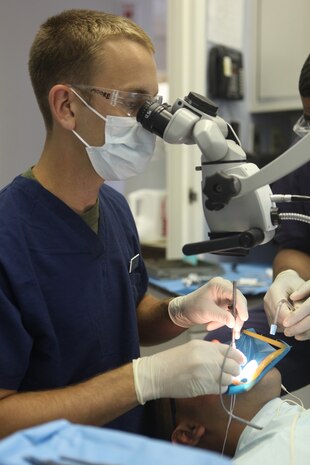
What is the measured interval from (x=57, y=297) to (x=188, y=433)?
0.52 m

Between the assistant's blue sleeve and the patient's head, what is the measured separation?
757 millimetres

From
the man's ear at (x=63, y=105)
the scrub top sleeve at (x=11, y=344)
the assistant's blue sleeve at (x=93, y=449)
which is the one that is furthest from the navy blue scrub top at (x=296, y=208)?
the assistant's blue sleeve at (x=93, y=449)

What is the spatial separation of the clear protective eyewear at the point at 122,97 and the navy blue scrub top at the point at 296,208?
31.7 inches

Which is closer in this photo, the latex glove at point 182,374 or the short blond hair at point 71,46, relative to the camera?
→ the latex glove at point 182,374

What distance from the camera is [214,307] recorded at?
1.45m

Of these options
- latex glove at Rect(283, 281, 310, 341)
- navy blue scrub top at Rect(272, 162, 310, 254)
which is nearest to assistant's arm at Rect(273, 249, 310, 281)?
navy blue scrub top at Rect(272, 162, 310, 254)

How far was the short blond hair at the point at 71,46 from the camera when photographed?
4.15 ft

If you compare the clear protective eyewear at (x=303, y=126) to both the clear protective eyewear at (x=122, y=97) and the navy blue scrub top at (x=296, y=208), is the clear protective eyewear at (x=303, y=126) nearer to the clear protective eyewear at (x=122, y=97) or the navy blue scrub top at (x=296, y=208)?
the navy blue scrub top at (x=296, y=208)

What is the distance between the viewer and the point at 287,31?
115 inches

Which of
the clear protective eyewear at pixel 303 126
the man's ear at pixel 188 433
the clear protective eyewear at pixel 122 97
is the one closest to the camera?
the clear protective eyewear at pixel 122 97

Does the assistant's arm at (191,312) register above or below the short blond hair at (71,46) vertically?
below

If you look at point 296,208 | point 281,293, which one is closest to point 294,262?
point 296,208

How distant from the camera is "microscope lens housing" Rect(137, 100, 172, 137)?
113 cm

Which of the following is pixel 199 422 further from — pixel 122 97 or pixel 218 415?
pixel 122 97
